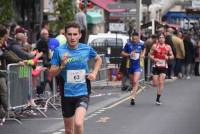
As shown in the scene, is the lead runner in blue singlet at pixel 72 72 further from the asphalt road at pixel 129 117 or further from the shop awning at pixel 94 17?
the shop awning at pixel 94 17

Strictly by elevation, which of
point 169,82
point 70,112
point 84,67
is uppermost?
point 84,67

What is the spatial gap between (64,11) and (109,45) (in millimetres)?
3596

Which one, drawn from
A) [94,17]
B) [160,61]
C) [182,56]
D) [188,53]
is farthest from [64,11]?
[94,17]

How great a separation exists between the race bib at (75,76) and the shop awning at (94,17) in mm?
33493

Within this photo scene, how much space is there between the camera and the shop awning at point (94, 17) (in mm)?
42906

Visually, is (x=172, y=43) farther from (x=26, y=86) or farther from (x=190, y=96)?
(x=26, y=86)

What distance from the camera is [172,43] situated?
28.2 meters

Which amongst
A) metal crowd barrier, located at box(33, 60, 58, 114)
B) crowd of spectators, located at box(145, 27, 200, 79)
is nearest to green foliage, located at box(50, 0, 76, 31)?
metal crowd barrier, located at box(33, 60, 58, 114)

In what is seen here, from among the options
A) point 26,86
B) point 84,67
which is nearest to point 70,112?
point 84,67

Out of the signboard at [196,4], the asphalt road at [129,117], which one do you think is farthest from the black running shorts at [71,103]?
the signboard at [196,4]

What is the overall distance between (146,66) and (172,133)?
47.3 feet

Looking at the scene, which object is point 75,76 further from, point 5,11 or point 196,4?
point 196,4

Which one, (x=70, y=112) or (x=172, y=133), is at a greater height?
(x=70, y=112)

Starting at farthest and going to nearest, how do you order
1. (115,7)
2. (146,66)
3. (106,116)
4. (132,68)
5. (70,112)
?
1. (115,7)
2. (146,66)
3. (132,68)
4. (106,116)
5. (70,112)
